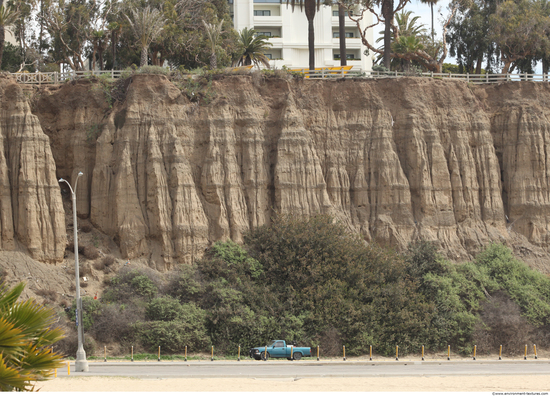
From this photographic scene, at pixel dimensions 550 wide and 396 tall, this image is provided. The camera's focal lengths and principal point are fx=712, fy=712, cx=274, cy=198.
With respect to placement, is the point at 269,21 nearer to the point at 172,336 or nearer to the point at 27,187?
the point at 27,187

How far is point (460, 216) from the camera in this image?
1614 inches

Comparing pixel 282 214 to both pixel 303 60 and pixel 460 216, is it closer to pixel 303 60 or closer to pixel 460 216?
pixel 460 216

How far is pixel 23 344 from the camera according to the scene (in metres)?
13.1

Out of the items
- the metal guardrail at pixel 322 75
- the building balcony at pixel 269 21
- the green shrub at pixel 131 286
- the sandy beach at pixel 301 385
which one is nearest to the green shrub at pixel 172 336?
the green shrub at pixel 131 286

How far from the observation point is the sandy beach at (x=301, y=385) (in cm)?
2017

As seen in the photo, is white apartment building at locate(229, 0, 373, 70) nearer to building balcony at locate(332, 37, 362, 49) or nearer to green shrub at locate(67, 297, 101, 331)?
building balcony at locate(332, 37, 362, 49)

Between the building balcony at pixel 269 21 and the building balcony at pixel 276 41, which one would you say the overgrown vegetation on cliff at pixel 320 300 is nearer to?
the building balcony at pixel 276 41

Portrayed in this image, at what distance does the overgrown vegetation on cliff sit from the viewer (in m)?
32.0

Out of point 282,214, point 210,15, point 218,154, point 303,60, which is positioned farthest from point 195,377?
point 303,60

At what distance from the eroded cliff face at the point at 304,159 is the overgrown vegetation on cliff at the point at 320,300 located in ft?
9.71

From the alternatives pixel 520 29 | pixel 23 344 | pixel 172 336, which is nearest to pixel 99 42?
pixel 172 336

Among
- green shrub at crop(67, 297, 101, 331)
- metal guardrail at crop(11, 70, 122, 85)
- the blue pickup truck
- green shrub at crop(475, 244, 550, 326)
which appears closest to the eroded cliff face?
metal guardrail at crop(11, 70, 122, 85)

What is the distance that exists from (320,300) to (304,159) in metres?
9.60

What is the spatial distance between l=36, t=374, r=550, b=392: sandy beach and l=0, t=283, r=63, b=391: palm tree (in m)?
6.08
